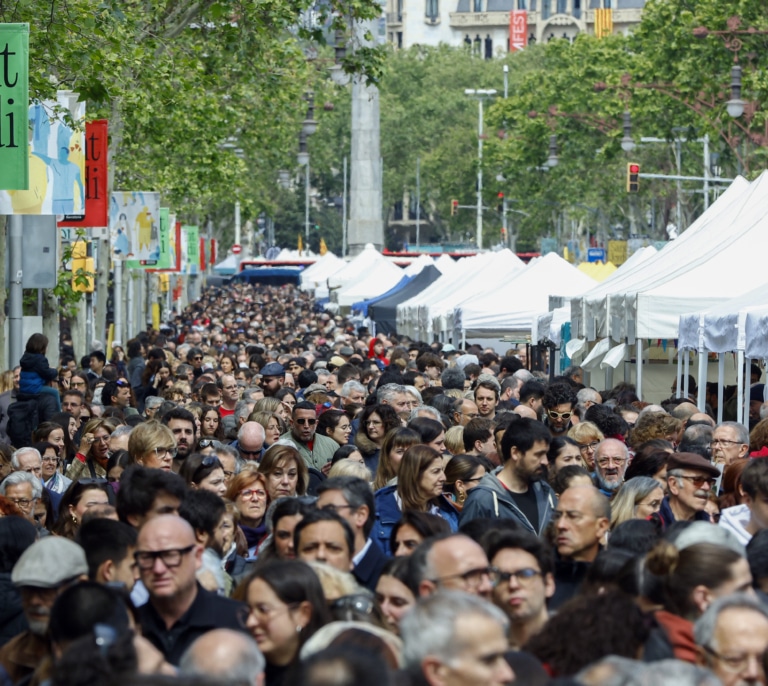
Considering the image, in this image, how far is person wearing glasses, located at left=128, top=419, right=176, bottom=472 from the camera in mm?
10367

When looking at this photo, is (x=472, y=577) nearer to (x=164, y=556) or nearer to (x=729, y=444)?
(x=164, y=556)

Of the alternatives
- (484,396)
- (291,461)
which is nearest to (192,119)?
(484,396)

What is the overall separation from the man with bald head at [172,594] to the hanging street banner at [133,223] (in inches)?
921

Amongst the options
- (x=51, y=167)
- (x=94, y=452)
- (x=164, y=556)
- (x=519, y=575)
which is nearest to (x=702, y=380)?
(x=51, y=167)

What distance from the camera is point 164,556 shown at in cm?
607

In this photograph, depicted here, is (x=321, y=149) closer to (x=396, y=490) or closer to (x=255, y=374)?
(x=255, y=374)

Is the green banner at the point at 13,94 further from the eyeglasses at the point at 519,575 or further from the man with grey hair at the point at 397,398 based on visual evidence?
the eyeglasses at the point at 519,575

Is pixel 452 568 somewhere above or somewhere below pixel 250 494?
above

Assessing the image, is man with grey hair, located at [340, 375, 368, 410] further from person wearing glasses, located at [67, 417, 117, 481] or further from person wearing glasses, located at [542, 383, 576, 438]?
person wearing glasses, located at [67, 417, 117, 481]

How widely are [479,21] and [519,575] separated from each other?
169419 millimetres

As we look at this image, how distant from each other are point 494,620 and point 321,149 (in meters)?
93.1

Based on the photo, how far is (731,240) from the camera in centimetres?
1850

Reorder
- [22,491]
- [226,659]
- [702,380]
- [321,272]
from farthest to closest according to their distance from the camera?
[321,272]
[702,380]
[22,491]
[226,659]

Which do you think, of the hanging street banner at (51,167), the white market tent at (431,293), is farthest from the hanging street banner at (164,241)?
the hanging street banner at (51,167)
